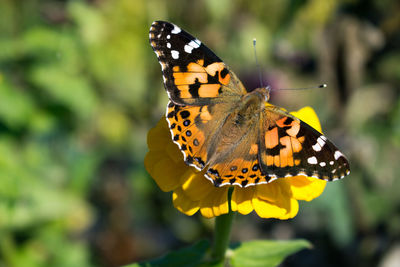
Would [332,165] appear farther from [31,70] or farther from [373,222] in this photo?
[31,70]

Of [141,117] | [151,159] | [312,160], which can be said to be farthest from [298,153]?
[141,117]

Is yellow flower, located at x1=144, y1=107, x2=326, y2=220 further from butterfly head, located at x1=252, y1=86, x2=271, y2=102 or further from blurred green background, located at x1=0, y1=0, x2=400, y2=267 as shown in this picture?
blurred green background, located at x1=0, y1=0, x2=400, y2=267

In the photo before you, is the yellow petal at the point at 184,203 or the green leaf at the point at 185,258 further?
the green leaf at the point at 185,258

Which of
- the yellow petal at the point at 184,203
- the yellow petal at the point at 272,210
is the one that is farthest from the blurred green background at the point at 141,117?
the yellow petal at the point at 272,210

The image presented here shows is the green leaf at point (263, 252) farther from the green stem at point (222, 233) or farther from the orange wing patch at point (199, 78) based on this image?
the orange wing patch at point (199, 78)

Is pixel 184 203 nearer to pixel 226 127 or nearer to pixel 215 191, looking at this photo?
pixel 215 191

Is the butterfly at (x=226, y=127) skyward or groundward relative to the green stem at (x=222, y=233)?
skyward

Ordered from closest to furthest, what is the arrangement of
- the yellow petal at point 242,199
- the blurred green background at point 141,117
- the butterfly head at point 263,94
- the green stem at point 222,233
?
the yellow petal at point 242,199, the green stem at point 222,233, the butterfly head at point 263,94, the blurred green background at point 141,117

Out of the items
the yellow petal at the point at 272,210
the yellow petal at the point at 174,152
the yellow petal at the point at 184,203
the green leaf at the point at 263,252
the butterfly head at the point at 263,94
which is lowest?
the green leaf at the point at 263,252
